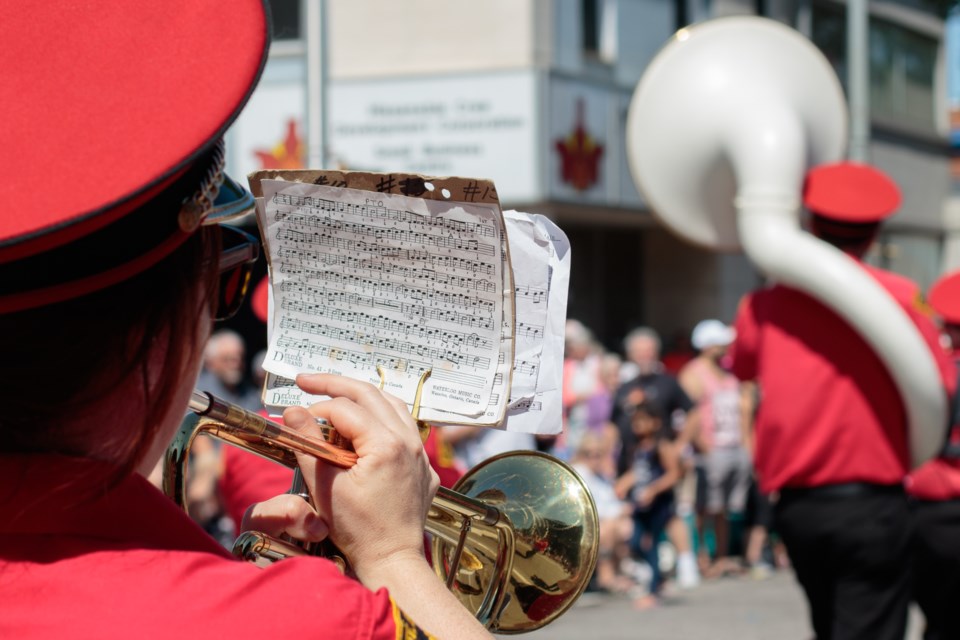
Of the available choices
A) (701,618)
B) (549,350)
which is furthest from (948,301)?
(549,350)

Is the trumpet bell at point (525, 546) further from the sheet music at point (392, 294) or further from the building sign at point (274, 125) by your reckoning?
the building sign at point (274, 125)

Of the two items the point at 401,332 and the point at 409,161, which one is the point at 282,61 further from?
the point at 401,332

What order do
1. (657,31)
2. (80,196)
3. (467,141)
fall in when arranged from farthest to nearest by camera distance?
(657,31)
(467,141)
(80,196)

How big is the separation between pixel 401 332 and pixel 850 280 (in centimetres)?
266

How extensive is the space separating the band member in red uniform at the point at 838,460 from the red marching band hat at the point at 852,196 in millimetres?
39

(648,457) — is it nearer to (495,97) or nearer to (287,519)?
(495,97)

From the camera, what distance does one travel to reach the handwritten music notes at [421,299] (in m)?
1.38

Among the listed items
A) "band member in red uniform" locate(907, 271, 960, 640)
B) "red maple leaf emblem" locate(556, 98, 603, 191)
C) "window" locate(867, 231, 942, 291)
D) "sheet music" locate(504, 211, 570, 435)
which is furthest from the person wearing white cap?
"window" locate(867, 231, 942, 291)

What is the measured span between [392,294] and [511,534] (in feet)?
1.46

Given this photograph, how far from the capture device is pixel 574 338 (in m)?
9.88

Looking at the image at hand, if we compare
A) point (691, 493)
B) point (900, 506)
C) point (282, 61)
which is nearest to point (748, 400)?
point (691, 493)

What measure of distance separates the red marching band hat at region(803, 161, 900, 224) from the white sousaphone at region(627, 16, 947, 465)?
75 mm

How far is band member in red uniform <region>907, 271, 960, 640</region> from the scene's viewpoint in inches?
173

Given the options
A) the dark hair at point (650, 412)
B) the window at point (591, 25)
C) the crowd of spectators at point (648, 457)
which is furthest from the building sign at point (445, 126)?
the dark hair at point (650, 412)
